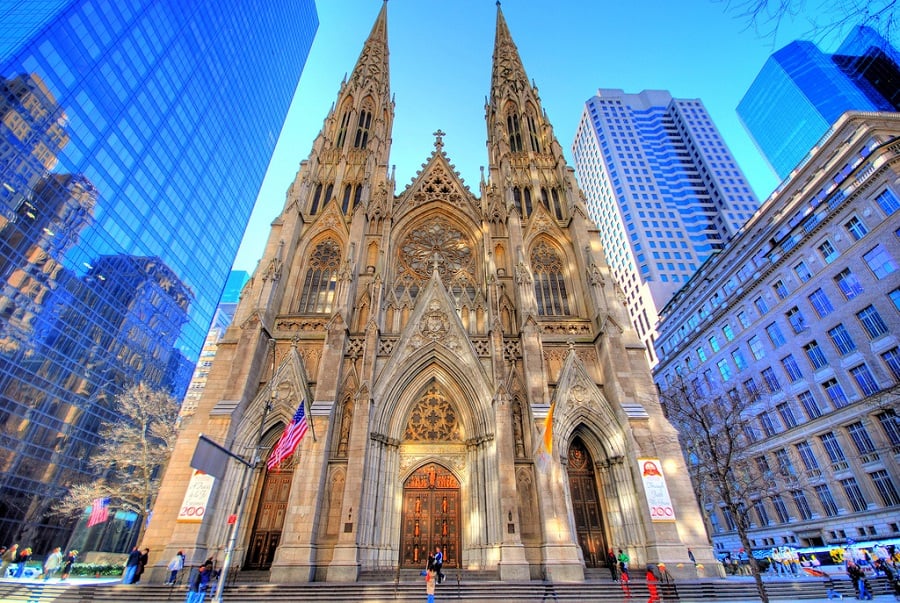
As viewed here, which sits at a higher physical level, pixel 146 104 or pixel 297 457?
pixel 146 104

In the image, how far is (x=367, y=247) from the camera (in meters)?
23.6

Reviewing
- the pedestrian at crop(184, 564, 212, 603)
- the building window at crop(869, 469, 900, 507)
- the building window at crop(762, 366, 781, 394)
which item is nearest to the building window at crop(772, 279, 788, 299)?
the building window at crop(762, 366, 781, 394)

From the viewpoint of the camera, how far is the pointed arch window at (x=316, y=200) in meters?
25.6

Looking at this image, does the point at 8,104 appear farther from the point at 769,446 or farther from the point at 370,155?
the point at 769,446

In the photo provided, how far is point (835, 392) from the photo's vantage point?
90.9 feet

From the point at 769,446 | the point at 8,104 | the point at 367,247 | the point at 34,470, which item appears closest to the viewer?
the point at 367,247

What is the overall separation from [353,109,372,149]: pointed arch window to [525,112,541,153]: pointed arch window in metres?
12.2

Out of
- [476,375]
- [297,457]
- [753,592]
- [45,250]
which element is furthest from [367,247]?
[45,250]

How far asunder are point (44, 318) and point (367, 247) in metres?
25.1

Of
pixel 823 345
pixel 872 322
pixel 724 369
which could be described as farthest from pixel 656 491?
pixel 724 369

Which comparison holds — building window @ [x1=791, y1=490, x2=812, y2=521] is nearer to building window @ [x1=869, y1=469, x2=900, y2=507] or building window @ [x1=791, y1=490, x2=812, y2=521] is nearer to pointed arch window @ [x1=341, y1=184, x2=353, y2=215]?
building window @ [x1=869, y1=469, x2=900, y2=507]

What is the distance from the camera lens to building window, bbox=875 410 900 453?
76.4ft


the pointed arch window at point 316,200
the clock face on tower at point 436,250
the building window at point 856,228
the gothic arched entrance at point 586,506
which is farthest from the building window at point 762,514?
the pointed arch window at point 316,200

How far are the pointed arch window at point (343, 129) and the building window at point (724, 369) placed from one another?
3843cm
